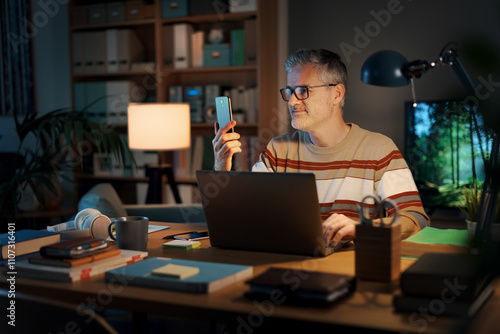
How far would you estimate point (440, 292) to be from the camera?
905 millimetres

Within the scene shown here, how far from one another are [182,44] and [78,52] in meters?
0.96

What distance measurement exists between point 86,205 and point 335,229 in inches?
63.4

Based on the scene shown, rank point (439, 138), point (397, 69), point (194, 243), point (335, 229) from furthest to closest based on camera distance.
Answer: point (439, 138), point (397, 69), point (194, 243), point (335, 229)

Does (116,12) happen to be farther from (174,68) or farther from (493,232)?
(493,232)

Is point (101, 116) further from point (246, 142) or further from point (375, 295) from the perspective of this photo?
point (375, 295)

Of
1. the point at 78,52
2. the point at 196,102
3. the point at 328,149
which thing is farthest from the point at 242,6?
the point at 328,149

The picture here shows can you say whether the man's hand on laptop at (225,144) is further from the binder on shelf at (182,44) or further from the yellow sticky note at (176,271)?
the binder on shelf at (182,44)

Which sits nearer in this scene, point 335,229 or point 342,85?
point 335,229

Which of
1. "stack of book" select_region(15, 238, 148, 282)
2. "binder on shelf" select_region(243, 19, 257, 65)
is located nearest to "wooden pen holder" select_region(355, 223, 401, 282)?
"stack of book" select_region(15, 238, 148, 282)

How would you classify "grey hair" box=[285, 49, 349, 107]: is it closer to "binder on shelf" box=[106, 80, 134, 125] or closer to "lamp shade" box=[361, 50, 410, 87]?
"lamp shade" box=[361, 50, 410, 87]

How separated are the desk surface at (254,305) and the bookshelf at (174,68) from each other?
2.72 meters

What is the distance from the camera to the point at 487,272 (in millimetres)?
323

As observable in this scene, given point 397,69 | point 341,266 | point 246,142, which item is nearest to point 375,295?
point 341,266

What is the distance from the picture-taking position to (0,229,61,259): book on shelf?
125 centimetres
